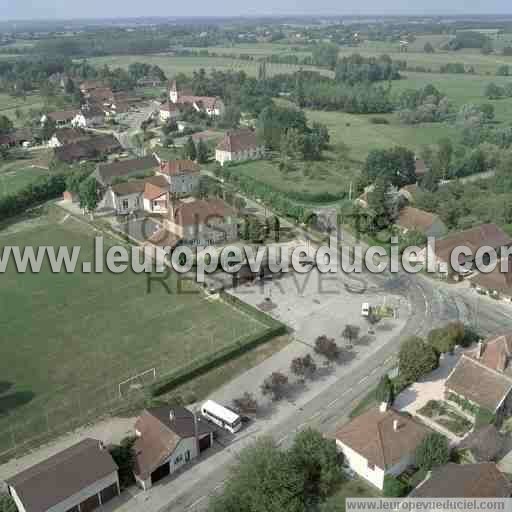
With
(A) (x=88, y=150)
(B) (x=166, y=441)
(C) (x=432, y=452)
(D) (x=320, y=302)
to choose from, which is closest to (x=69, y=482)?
(B) (x=166, y=441)

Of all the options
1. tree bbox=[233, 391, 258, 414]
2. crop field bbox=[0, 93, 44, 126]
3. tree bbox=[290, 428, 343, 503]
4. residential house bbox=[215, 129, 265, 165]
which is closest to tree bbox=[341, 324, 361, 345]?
tree bbox=[233, 391, 258, 414]

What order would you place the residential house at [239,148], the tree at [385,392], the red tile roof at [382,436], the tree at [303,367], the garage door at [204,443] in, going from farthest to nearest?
the residential house at [239,148]
the tree at [303,367]
the tree at [385,392]
the garage door at [204,443]
the red tile roof at [382,436]

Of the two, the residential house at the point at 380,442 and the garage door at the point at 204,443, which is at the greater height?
the residential house at the point at 380,442

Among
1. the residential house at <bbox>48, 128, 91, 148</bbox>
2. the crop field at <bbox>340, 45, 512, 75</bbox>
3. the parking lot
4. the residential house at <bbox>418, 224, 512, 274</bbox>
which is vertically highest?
the crop field at <bbox>340, 45, 512, 75</bbox>

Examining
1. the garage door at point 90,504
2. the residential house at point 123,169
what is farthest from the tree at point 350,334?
the residential house at point 123,169

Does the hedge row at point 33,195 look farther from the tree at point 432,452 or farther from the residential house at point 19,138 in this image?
the tree at point 432,452

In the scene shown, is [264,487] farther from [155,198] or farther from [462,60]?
[462,60]

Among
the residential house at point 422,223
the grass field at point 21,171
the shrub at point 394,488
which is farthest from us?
the grass field at point 21,171

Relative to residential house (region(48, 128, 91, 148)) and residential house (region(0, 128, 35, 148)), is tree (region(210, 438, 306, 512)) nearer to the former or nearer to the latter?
residential house (region(48, 128, 91, 148))
